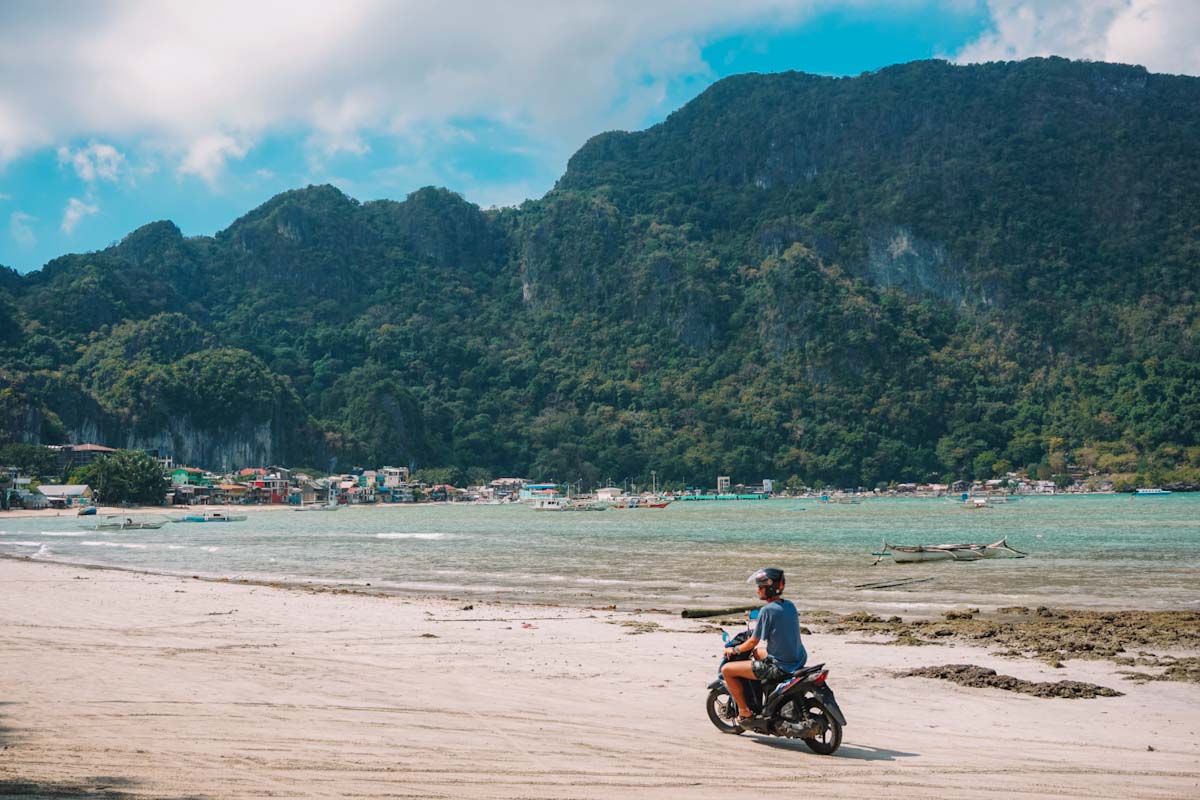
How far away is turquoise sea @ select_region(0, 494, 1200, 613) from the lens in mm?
20688

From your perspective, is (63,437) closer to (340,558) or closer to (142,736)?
(340,558)

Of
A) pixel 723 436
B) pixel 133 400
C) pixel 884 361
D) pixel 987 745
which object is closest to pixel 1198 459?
pixel 884 361

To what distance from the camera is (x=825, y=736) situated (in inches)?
291

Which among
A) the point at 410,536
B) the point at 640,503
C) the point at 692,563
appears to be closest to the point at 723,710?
the point at 692,563

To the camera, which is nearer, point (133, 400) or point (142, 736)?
point (142, 736)

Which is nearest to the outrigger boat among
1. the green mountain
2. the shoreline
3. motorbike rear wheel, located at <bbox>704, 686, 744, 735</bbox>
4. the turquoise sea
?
the turquoise sea

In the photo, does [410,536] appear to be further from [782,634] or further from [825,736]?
[825,736]

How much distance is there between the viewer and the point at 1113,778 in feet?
22.0

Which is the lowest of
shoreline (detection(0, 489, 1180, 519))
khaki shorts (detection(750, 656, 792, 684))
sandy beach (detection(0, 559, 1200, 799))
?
shoreline (detection(0, 489, 1180, 519))

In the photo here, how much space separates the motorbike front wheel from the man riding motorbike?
0.16m

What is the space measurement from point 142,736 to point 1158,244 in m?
205

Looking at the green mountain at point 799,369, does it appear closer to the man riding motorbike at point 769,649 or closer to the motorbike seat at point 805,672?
the man riding motorbike at point 769,649

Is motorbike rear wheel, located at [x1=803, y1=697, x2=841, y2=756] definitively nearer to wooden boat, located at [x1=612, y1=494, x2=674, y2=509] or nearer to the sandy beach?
the sandy beach

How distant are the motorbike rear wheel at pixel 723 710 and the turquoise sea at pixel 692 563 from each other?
10.7 metres
